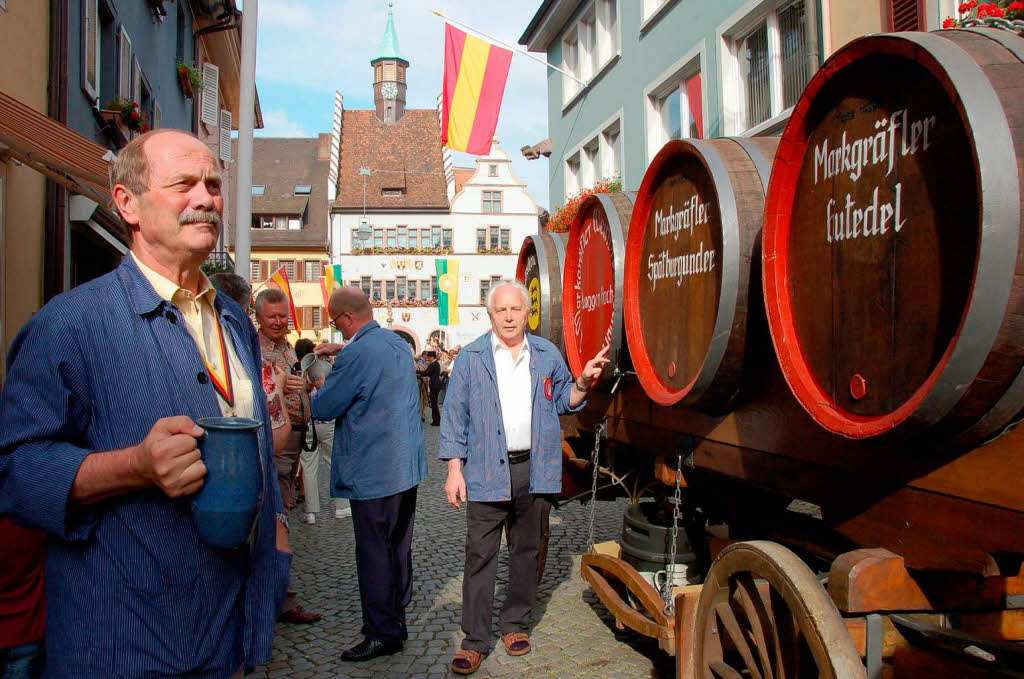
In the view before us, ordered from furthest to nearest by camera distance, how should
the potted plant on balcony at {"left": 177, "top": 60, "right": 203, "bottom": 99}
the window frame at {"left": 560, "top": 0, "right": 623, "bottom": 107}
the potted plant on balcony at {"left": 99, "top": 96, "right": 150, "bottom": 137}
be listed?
the potted plant on balcony at {"left": 177, "top": 60, "right": 203, "bottom": 99} < the window frame at {"left": 560, "top": 0, "right": 623, "bottom": 107} < the potted plant on balcony at {"left": 99, "top": 96, "right": 150, "bottom": 137}

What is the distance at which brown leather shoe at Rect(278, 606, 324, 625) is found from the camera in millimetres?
4480

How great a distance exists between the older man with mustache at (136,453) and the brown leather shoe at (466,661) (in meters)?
2.12

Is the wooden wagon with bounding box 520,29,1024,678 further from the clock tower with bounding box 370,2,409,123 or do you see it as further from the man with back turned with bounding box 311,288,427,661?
the clock tower with bounding box 370,2,409,123

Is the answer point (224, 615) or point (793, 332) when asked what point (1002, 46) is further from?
point (224, 615)

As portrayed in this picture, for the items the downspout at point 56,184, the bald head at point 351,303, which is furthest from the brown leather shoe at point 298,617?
the downspout at point 56,184

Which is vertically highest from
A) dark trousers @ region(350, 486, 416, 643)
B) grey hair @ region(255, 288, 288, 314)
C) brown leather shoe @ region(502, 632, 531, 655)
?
grey hair @ region(255, 288, 288, 314)

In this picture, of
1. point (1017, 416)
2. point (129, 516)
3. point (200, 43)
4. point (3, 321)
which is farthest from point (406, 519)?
point (200, 43)

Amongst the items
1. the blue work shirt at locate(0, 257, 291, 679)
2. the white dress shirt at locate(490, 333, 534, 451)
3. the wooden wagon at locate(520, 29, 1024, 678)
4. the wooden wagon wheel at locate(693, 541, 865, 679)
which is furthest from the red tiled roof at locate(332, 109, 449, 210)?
the blue work shirt at locate(0, 257, 291, 679)

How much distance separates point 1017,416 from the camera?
1.64 m

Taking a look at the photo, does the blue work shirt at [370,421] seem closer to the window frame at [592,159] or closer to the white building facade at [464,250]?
the window frame at [592,159]

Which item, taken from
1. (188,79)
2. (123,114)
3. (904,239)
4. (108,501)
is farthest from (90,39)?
(904,239)

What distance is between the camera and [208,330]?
1.79 meters

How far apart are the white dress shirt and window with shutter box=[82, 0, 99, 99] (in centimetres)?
704

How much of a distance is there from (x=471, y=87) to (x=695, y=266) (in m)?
10.1
